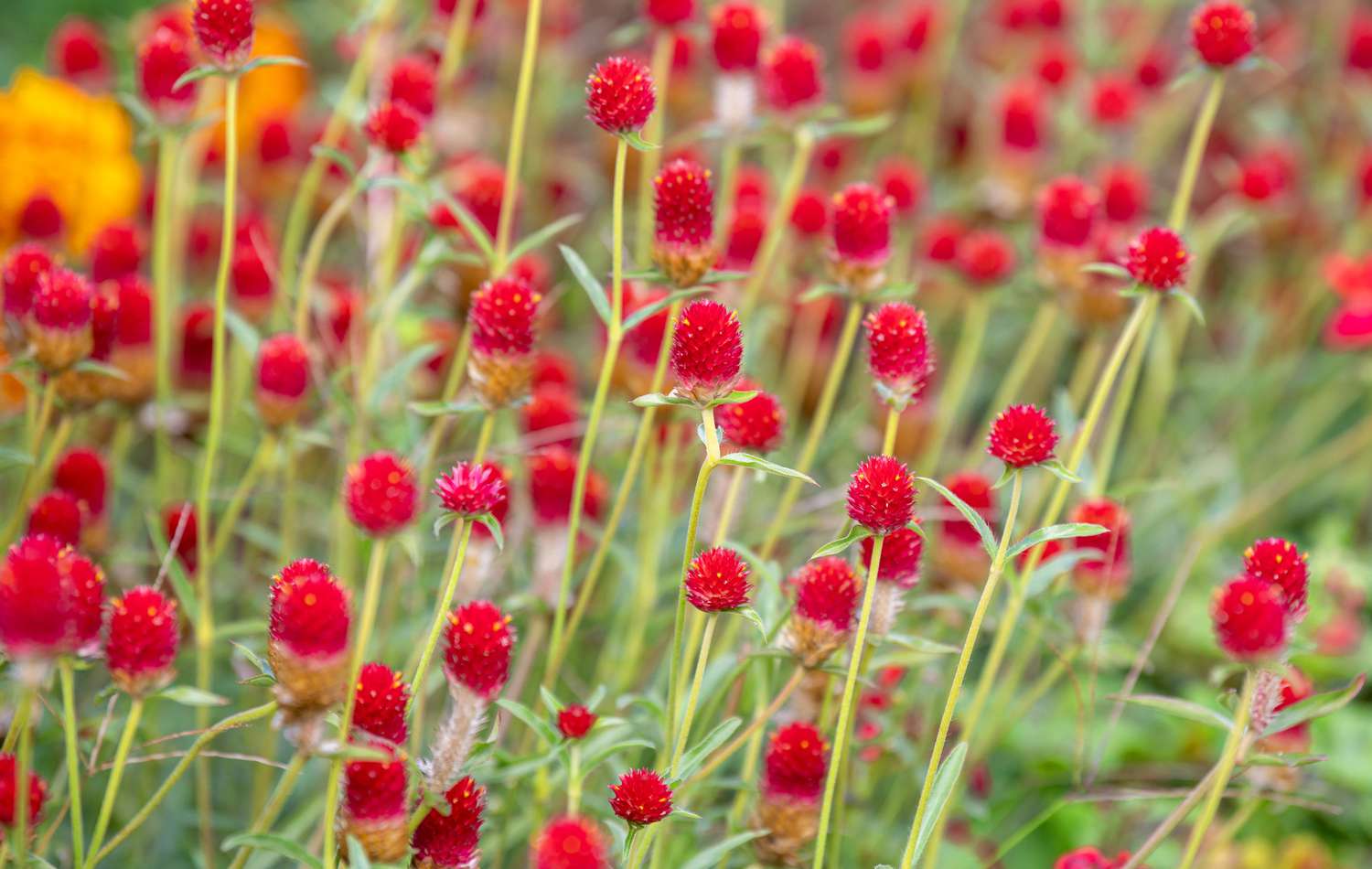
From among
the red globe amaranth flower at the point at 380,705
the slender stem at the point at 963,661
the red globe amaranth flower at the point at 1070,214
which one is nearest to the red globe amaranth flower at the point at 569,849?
the red globe amaranth flower at the point at 380,705

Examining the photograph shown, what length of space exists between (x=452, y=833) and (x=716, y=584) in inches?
15.1

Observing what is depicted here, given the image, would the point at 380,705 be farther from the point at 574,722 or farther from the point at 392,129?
the point at 392,129

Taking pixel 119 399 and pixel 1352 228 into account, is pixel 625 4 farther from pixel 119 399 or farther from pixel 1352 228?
pixel 119 399

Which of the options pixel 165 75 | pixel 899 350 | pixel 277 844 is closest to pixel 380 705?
pixel 277 844

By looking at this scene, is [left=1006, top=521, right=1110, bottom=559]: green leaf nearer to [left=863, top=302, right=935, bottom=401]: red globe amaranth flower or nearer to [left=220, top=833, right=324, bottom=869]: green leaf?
[left=863, top=302, right=935, bottom=401]: red globe amaranth flower

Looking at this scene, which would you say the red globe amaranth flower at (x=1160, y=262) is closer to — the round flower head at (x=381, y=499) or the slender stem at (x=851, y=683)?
the slender stem at (x=851, y=683)

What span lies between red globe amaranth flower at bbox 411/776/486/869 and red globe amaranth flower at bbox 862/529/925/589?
0.55m

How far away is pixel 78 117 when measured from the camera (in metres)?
2.82

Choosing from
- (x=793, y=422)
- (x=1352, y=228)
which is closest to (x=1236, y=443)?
(x=1352, y=228)

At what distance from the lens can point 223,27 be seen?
1.68 meters

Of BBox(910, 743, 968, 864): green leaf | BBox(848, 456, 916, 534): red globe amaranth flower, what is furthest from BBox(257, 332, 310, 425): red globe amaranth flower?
BBox(910, 743, 968, 864): green leaf

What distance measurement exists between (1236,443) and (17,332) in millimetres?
2626

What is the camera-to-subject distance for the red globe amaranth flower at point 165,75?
209 cm

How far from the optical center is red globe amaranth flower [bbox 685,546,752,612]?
1.43 metres
